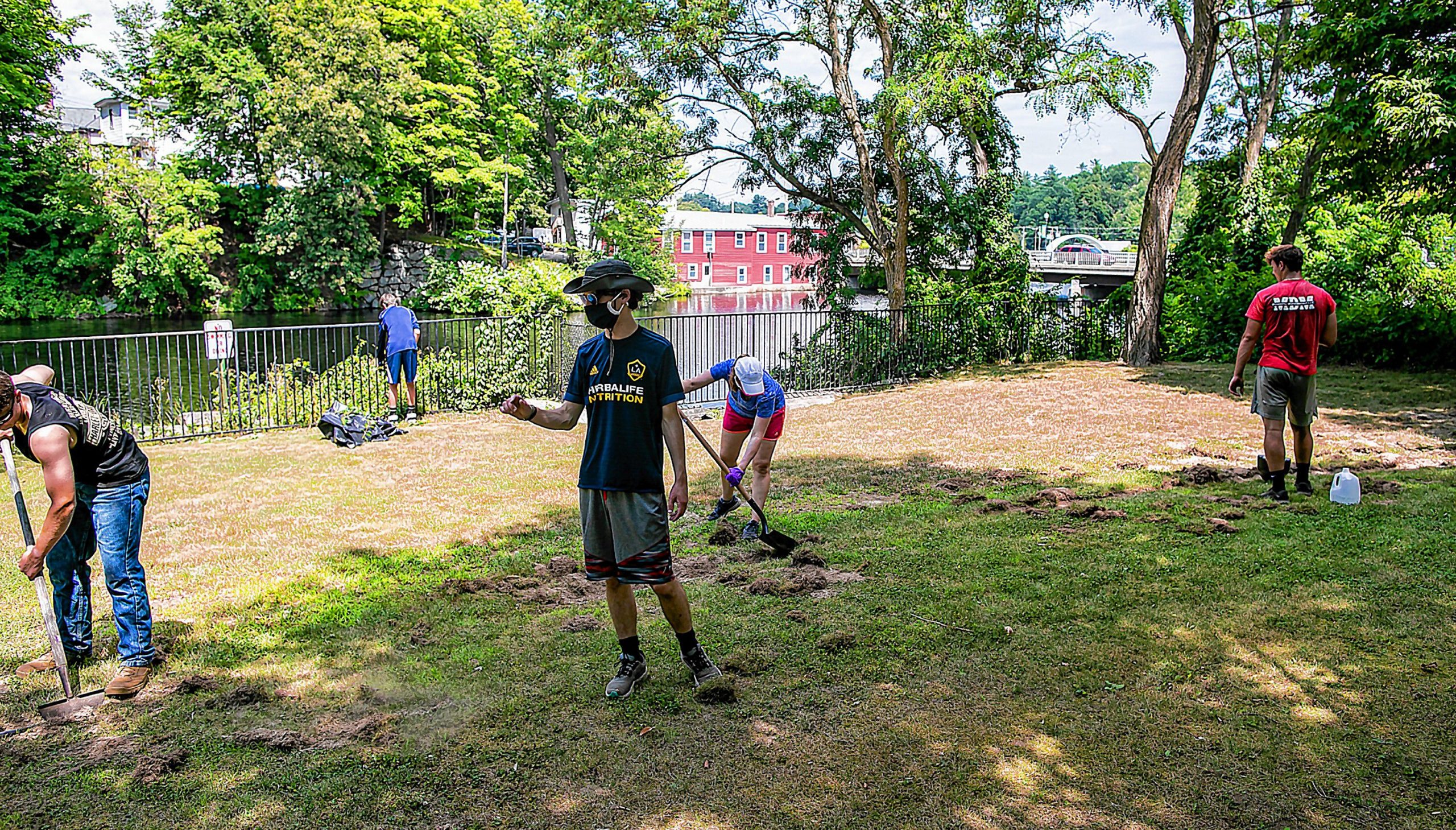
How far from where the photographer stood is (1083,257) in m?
53.1

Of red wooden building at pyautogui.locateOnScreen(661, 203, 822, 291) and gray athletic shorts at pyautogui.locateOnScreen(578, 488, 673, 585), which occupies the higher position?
red wooden building at pyautogui.locateOnScreen(661, 203, 822, 291)

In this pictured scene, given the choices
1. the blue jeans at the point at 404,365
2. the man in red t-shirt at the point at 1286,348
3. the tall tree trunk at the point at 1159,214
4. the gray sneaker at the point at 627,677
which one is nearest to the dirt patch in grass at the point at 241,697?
the gray sneaker at the point at 627,677

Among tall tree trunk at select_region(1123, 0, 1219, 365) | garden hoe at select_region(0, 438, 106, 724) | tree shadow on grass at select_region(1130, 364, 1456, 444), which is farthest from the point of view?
tall tree trunk at select_region(1123, 0, 1219, 365)

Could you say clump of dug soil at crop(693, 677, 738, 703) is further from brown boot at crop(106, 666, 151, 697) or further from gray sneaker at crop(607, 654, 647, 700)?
brown boot at crop(106, 666, 151, 697)

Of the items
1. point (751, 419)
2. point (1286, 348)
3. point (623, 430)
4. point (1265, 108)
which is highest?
point (1265, 108)

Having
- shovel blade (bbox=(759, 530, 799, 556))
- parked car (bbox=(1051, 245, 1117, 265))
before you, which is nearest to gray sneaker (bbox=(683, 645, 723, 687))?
shovel blade (bbox=(759, 530, 799, 556))

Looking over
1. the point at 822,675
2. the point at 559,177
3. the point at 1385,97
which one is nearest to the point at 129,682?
the point at 822,675

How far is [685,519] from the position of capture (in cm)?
756

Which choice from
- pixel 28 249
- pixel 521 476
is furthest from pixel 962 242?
pixel 28 249

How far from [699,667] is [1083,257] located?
5355 centimetres

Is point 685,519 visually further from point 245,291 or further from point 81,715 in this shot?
point 245,291

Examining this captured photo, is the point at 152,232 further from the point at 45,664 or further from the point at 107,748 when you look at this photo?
the point at 107,748

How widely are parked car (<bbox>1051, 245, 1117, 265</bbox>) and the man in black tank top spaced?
152ft

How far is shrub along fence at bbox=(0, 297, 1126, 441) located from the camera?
511 inches
